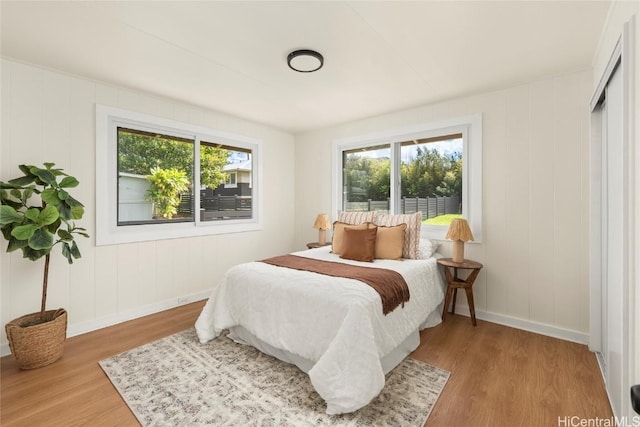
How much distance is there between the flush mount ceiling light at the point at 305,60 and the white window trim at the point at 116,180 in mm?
1795

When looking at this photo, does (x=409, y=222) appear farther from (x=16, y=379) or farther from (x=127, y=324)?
(x=16, y=379)

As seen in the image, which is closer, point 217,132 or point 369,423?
point 369,423

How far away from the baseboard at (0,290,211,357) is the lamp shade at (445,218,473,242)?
312cm

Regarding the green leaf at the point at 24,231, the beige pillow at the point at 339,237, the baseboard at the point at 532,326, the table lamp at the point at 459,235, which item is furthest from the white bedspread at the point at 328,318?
the green leaf at the point at 24,231

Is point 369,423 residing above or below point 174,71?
below

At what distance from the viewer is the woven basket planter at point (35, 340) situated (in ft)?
6.98

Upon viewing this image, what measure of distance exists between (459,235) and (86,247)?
3736 millimetres

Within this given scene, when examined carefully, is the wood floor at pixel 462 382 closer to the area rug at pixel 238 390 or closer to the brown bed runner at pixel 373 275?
the area rug at pixel 238 390

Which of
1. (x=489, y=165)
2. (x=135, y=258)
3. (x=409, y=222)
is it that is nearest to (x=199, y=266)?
(x=135, y=258)

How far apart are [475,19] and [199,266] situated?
3.74 m

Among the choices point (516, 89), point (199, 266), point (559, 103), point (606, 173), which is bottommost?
point (199, 266)

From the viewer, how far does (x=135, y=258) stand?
10.3 feet

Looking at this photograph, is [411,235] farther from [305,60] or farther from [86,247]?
[86,247]

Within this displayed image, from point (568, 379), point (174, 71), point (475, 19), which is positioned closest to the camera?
point (475, 19)
